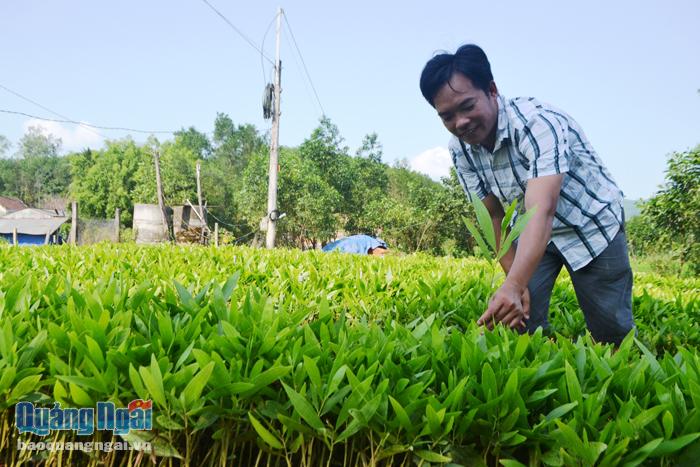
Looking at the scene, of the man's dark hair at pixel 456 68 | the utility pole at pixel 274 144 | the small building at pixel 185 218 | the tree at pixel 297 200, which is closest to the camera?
the man's dark hair at pixel 456 68

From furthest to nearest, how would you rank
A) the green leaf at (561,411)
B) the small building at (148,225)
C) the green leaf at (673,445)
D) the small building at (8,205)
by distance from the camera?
the small building at (8,205), the small building at (148,225), the green leaf at (561,411), the green leaf at (673,445)

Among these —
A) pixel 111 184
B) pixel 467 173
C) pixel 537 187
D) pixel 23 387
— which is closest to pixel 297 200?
pixel 467 173

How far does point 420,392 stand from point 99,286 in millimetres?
1562

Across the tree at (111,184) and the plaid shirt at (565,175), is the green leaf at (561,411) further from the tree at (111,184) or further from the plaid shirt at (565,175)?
the tree at (111,184)

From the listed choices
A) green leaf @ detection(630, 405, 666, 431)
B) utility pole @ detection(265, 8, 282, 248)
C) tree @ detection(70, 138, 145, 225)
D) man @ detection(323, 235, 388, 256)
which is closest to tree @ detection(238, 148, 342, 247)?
man @ detection(323, 235, 388, 256)

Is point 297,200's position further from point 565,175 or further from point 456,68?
point 456,68

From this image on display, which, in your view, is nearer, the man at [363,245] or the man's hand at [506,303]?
the man's hand at [506,303]

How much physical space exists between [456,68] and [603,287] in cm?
147

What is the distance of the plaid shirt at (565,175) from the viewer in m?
2.28

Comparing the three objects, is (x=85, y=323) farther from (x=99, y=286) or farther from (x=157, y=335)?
(x=99, y=286)

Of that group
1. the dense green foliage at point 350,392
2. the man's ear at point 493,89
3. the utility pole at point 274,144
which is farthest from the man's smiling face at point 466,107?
Answer: the utility pole at point 274,144

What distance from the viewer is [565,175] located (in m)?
2.52

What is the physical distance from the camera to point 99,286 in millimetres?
2119

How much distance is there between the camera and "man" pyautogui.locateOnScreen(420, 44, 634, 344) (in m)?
2.01
